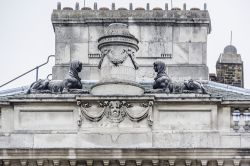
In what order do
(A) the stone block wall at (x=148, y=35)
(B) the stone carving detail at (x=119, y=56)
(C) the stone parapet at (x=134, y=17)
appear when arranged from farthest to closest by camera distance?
(C) the stone parapet at (x=134, y=17) → (A) the stone block wall at (x=148, y=35) → (B) the stone carving detail at (x=119, y=56)

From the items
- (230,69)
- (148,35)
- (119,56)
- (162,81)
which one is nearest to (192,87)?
(162,81)

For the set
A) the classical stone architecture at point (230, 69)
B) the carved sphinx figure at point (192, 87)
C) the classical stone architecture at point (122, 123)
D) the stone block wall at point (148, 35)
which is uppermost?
the stone block wall at point (148, 35)

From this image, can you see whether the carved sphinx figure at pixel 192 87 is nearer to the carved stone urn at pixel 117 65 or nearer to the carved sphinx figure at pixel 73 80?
the carved stone urn at pixel 117 65

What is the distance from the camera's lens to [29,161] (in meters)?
51.9

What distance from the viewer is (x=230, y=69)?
68375 mm

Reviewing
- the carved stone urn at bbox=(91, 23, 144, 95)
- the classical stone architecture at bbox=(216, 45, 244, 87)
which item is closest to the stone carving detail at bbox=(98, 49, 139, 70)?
the carved stone urn at bbox=(91, 23, 144, 95)

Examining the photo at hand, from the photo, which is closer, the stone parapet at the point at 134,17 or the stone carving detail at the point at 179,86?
the stone carving detail at the point at 179,86

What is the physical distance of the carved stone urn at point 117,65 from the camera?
53.2 metres

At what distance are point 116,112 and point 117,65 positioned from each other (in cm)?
193

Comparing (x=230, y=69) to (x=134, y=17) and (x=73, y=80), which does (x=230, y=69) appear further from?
(x=73, y=80)

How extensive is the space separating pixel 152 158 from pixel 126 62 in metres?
4.06

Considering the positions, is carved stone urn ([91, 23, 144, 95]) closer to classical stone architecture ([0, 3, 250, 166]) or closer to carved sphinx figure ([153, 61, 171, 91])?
classical stone architecture ([0, 3, 250, 166])

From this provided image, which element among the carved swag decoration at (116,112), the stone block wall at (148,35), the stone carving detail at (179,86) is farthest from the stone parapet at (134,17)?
the carved swag decoration at (116,112)

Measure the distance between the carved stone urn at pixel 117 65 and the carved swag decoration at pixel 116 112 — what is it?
1.88 ft
